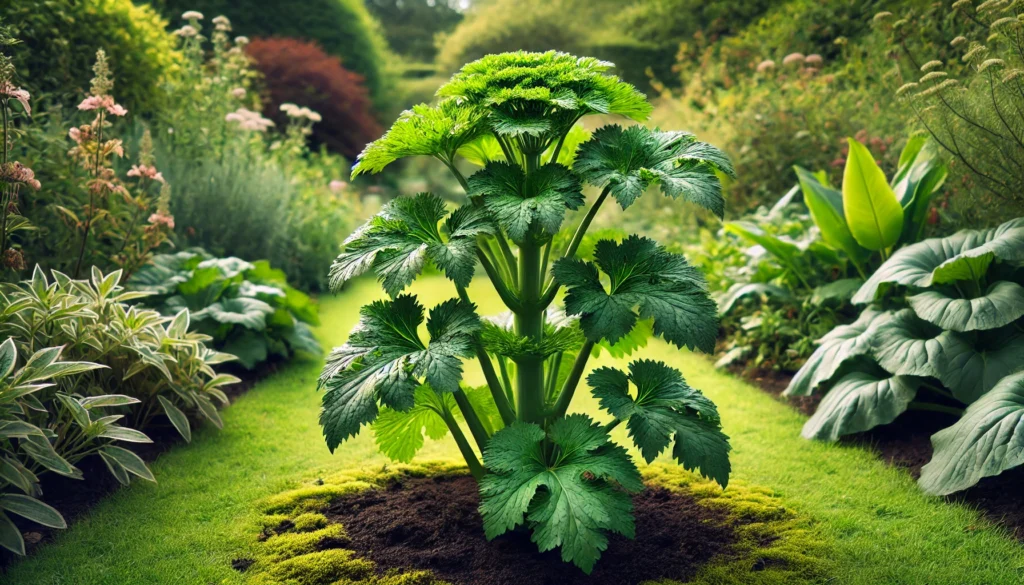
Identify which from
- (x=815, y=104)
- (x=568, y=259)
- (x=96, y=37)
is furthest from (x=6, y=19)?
(x=815, y=104)

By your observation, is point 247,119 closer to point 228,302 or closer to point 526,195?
point 228,302

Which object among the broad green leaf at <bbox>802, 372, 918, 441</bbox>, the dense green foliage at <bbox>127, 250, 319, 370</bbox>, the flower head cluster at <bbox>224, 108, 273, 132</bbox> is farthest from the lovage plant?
the flower head cluster at <bbox>224, 108, 273, 132</bbox>

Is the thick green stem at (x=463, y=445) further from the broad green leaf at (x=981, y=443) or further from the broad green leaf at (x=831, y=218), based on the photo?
the broad green leaf at (x=831, y=218)

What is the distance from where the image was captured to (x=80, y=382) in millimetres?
3059

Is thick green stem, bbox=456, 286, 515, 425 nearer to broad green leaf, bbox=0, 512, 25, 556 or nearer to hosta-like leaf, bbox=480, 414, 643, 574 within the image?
hosta-like leaf, bbox=480, 414, 643, 574

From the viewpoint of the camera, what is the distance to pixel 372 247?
2.09 m

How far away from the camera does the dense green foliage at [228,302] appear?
13.8 feet

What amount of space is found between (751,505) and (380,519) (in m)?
1.28

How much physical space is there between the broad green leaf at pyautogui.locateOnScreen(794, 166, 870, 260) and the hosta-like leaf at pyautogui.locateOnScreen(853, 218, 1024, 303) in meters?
0.55

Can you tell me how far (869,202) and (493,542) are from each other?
2.56 m

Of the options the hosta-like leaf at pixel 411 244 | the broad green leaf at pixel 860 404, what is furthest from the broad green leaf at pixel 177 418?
the broad green leaf at pixel 860 404

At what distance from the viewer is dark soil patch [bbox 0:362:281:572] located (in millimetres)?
2551

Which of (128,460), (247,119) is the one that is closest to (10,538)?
(128,460)

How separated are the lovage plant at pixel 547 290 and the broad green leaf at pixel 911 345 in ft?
4.49
